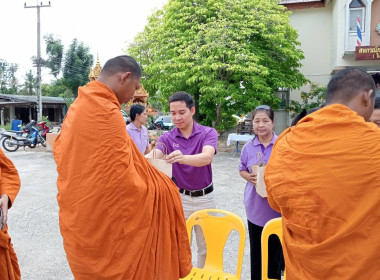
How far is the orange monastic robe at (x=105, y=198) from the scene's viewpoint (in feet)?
5.16

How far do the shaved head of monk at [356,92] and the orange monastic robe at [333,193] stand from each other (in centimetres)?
9

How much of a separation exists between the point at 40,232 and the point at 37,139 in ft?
33.1

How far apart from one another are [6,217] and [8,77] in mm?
41034

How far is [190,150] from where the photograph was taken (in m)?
2.79

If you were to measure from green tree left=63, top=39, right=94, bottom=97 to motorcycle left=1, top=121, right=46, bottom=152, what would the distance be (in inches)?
621

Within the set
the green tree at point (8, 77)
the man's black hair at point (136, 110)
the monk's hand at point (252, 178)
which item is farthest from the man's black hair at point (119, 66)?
the green tree at point (8, 77)

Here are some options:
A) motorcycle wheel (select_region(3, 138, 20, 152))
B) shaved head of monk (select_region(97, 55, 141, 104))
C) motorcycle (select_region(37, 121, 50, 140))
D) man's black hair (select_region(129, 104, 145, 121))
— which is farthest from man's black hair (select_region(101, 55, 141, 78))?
motorcycle (select_region(37, 121, 50, 140))

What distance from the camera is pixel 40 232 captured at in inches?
175

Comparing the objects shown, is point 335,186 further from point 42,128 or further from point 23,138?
point 42,128

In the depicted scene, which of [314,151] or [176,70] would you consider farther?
Answer: [176,70]

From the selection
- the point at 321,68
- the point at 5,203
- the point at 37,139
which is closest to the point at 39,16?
the point at 37,139

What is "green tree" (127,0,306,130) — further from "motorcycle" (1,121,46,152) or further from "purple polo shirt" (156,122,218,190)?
"purple polo shirt" (156,122,218,190)

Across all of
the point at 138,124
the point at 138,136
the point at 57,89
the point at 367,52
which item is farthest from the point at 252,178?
the point at 57,89

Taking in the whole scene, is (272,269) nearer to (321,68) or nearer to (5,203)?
(5,203)
